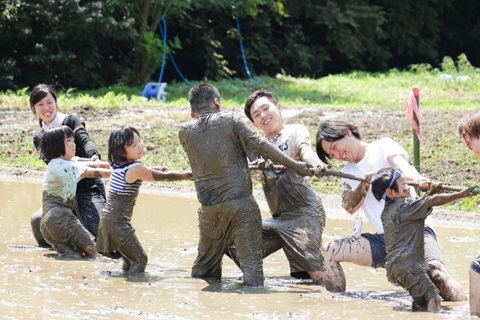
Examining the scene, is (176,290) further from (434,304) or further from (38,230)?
(38,230)

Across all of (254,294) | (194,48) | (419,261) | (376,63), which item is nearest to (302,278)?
(254,294)

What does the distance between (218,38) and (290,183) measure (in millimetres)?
20827

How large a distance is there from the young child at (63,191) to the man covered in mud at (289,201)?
159cm

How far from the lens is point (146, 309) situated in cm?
683

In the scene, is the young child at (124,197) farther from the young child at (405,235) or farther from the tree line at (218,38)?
the tree line at (218,38)

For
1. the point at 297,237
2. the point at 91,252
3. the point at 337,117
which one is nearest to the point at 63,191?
the point at 91,252

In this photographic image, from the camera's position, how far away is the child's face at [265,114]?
7960 mm

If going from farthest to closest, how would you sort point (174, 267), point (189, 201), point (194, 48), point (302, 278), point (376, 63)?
1. point (376, 63)
2. point (194, 48)
3. point (189, 201)
4. point (174, 267)
5. point (302, 278)

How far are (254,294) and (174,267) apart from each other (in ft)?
4.52

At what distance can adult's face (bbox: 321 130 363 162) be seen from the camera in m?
7.41

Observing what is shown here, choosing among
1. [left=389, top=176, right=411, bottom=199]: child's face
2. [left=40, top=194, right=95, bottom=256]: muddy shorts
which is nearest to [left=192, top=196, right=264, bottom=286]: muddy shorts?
[left=389, top=176, right=411, bottom=199]: child's face

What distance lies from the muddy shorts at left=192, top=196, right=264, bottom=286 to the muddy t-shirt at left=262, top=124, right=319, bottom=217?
1.19 feet

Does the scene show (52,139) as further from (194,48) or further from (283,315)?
(194,48)

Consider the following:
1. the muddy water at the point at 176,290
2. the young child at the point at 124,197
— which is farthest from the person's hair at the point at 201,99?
the muddy water at the point at 176,290
